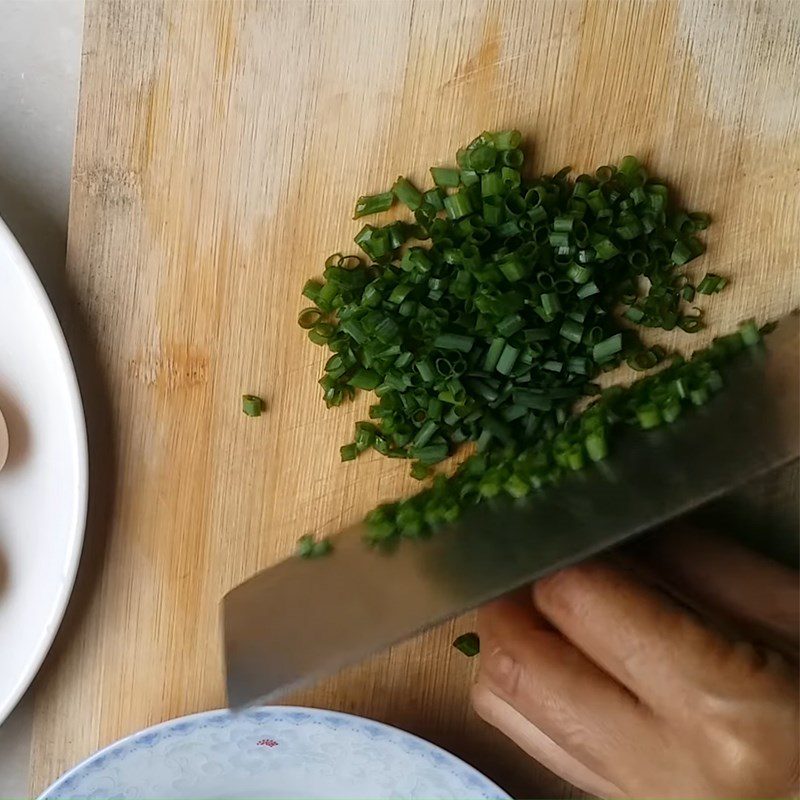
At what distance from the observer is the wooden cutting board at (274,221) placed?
1080mm

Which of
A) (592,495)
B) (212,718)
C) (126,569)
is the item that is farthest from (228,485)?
(592,495)

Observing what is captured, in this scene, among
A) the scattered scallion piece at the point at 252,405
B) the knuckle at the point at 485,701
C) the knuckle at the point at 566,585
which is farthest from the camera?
the scattered scallion piece at the point at 252,405

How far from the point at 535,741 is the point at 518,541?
308mm

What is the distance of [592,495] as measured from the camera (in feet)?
2.90

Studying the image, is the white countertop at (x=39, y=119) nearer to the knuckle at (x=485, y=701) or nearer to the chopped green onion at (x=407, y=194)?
the chopped green onion at (x=407, y=194)

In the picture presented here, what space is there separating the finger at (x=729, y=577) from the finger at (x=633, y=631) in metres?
0.14

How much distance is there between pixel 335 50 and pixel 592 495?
669mm

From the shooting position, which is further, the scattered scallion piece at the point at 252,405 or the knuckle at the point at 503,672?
the scattered scallion piece at the point at 252,405

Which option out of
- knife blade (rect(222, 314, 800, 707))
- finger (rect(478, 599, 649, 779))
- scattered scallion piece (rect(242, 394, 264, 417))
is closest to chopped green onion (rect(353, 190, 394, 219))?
scattered scallion piece (rect(242, 394, 264, 417))

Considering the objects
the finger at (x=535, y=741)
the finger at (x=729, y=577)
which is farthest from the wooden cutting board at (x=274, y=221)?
the finger at (x=729, y=577)

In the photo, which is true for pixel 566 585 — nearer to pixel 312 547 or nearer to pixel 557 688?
pixel 557 688

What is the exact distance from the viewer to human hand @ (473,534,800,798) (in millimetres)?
779

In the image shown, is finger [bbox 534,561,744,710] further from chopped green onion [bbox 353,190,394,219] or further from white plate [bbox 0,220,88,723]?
white plate [bbox 0,220,88,723]

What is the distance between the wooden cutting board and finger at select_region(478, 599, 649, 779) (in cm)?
20
